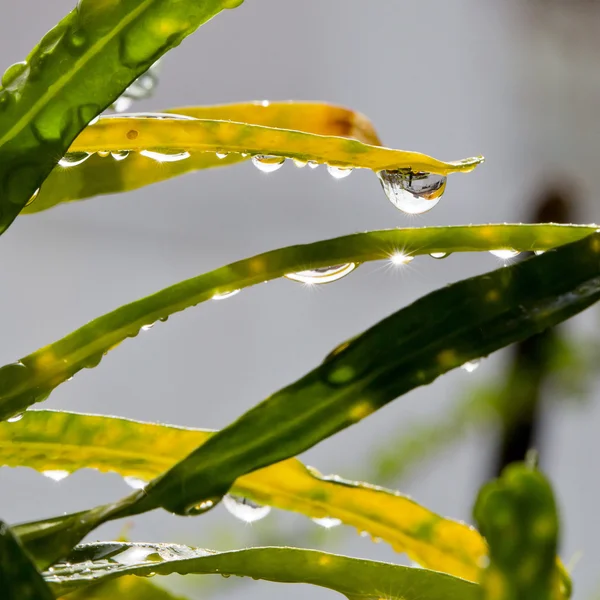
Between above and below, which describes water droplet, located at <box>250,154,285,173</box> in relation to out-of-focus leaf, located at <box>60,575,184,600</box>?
above

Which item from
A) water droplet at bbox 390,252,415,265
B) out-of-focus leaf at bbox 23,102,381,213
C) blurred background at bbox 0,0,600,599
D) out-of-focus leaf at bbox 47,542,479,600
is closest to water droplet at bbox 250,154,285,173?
out-of-focus leaf at bbox 23,102,381,213

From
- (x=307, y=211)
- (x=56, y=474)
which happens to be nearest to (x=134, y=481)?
(x=56, y=474)

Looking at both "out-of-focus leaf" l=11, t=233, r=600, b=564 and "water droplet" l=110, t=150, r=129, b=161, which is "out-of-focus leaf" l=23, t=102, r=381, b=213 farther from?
"out-of-focus leaf" l=11, t=233, r=600, b=564

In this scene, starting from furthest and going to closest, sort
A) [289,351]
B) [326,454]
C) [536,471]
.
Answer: [289,351] → [326,454] → [536,471]

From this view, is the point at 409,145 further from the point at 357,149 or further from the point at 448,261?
the point at 357,149

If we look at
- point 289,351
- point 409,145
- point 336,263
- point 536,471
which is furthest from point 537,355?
point 409,145

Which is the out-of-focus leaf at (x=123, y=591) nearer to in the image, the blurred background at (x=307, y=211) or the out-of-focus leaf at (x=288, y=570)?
the out-of-focus leaf at (x=288, y=570)

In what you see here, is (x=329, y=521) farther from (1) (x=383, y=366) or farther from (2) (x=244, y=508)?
(1) (x=383, y=366)
